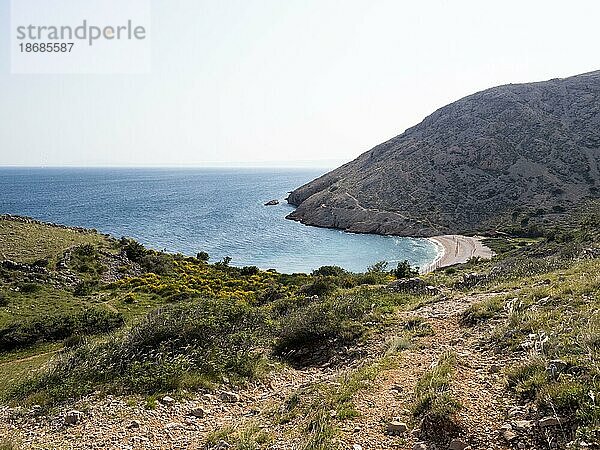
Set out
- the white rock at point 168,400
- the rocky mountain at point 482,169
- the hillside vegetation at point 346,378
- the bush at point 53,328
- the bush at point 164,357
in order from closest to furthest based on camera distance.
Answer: the hillside vegetation at point 346,378 → the white rock at point 168,400 → the bush at point 164,357 → the bush at point 53,328 → the rocky mountain at point 482,169

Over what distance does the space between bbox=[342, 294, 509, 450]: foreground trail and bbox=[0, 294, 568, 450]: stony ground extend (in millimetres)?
15

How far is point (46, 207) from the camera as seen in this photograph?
133 meters

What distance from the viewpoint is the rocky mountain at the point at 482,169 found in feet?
282

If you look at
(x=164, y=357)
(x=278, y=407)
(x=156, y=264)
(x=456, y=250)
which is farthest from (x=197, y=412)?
(x=456, y=250)

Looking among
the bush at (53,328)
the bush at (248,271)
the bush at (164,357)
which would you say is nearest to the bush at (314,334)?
the bush at (164,357)

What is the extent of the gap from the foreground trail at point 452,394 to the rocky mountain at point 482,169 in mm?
75880

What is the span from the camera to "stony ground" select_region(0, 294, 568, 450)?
253 inches

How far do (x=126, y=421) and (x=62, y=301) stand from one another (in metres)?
24.2

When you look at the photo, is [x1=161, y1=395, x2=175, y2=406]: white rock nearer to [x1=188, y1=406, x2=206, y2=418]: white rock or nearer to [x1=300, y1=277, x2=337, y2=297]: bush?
[x1=188, y1=406, x2=206, y2=418]: white rock

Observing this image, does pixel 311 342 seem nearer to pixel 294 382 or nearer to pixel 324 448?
pixel 294 382

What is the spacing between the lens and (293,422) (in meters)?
7.74

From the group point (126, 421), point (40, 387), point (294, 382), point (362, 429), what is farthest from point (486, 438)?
point (40, 387)

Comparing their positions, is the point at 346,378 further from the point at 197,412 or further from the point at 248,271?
the point at 248,271

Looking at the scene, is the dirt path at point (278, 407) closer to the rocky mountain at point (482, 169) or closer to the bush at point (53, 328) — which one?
the bush at point (53, 328)
